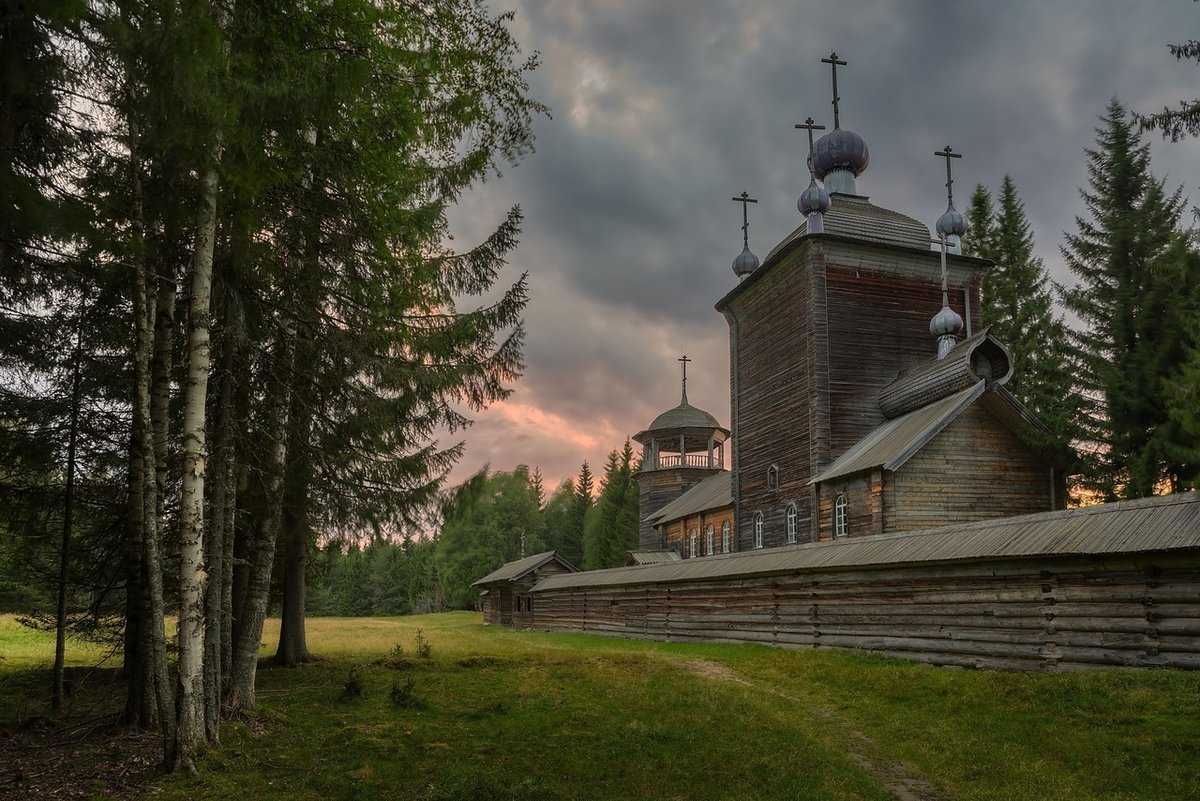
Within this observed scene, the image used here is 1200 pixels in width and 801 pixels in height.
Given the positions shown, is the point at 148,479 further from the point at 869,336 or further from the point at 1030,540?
the point at 869,336

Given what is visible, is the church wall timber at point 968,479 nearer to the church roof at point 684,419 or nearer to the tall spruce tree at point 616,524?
the church roof at point 684,419

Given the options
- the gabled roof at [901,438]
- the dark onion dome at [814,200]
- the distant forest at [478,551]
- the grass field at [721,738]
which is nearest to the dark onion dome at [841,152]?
the dark onion dome at [814,200]

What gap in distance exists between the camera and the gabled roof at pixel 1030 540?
39.1 feet

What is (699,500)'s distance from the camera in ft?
145

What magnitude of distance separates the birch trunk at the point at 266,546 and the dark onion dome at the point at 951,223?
95.3ft

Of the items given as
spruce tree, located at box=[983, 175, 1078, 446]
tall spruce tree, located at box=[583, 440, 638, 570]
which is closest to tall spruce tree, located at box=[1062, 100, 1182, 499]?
spruce tree, located at box=[983, 175, 1078, 446]

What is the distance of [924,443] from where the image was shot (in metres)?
24.1

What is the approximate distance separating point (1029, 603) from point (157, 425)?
13.4 meters

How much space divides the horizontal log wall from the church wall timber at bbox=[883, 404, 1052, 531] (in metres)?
5.90

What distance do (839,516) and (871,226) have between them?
12160 mm

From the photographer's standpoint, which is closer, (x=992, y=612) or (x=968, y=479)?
(x=992, y=612)

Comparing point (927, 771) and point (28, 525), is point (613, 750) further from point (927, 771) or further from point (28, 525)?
point (28, 525)

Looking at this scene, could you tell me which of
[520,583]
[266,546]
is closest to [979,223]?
[520,583]

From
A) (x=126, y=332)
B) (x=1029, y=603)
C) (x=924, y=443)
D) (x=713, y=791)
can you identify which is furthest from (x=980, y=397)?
(x=126, y=332)
